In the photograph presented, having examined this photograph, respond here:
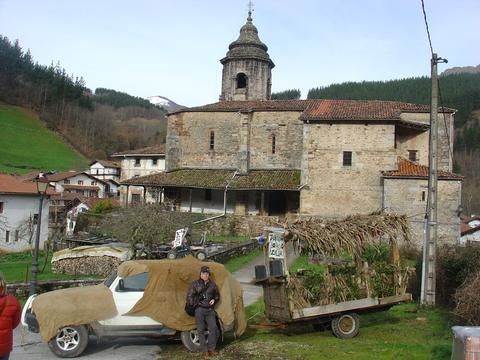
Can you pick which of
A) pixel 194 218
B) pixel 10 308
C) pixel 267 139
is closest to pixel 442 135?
pixel 267 139

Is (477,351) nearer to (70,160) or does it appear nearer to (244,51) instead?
(244,51)

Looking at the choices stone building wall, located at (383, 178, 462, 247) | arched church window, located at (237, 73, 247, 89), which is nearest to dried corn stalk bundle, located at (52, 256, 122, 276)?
stone building wall, located at (383, 178, 462, 247)

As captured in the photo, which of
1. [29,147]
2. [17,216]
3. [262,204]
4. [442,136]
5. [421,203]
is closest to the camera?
[421,203]

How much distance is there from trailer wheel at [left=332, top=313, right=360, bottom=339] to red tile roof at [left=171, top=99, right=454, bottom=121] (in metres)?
21.3

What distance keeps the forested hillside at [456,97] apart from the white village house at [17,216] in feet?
220

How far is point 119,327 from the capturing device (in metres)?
8.40

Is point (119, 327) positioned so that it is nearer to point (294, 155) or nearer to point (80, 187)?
point (294, 155)

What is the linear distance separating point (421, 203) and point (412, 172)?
2045mm

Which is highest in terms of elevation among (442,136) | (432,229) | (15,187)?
(442,136)

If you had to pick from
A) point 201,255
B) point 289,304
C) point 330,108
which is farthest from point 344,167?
A: point 289,304

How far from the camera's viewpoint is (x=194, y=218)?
31281 mm

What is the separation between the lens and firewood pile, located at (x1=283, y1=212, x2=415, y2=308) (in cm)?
915

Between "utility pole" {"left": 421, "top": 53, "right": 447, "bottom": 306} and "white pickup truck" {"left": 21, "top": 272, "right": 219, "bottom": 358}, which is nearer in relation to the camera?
"white pickup truck" {"left": 21, "top": 272, "right": 219, "bottom": 358}

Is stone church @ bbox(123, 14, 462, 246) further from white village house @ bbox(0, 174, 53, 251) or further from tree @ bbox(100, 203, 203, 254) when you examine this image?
white village house @ bbox(0, 174, 53, 251)
